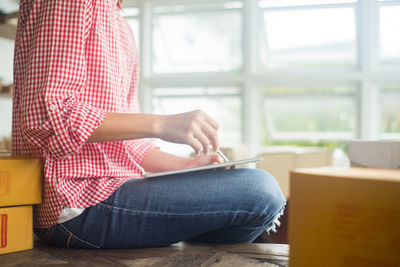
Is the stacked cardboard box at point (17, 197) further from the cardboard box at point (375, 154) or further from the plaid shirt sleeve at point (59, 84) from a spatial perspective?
the cardboard box at point (375, 154)

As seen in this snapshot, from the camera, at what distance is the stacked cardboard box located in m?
1.02

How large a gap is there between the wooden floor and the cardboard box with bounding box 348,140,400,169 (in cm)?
33

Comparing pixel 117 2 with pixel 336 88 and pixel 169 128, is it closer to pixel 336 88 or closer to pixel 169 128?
pixel 169 128

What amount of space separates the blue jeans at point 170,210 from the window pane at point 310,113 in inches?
97.3

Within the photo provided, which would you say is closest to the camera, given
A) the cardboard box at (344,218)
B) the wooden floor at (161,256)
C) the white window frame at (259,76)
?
the cardboard box at (344,218)

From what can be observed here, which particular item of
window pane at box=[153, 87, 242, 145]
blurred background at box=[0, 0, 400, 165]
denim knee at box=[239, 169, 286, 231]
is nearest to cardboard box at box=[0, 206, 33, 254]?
denim knee at box=[239, 169, 286, 231]

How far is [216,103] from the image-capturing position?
11.8ft

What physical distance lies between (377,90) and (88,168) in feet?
9.30

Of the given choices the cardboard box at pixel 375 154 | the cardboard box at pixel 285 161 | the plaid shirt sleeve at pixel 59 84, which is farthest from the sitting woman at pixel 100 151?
the cardboard box at pixel 285 161

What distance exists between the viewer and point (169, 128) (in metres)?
0.93

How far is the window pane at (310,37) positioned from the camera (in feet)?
10.8

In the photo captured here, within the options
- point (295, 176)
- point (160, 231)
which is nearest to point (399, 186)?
point (295, 176)

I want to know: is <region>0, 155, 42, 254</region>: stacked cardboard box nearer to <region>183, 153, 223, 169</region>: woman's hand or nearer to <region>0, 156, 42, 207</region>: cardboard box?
<region>0, 156, 42, 207</region>: cardboard box

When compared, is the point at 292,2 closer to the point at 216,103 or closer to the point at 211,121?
the point at 216,103
